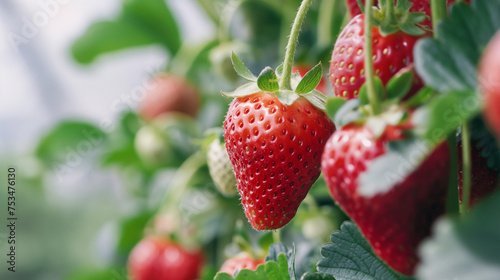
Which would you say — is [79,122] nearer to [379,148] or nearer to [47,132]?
[47,132]

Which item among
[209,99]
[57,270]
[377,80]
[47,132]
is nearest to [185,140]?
[209,99]

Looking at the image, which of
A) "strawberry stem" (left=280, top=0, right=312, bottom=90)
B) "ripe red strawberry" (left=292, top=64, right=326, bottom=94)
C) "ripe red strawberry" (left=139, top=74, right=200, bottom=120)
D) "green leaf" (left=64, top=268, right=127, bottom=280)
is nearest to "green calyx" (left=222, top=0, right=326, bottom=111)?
"strawberry stem" (left=280, top=0, right=312, bottom=90)

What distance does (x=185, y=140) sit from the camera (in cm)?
136

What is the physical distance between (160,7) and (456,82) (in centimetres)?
142

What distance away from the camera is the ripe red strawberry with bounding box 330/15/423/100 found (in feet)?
1.46

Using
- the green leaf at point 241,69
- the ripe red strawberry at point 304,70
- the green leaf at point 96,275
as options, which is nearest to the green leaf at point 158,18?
the green leaf at point 96,275

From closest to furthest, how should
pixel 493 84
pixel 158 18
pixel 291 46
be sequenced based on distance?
pixel 493 84, pixel 291 46, pixel 158 18

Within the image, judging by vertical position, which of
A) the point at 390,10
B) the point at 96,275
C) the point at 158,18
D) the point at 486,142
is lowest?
the point at 96,275

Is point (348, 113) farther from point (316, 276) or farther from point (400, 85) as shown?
point (316, 276)

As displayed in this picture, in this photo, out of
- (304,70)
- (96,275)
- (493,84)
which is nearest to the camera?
(493,84)

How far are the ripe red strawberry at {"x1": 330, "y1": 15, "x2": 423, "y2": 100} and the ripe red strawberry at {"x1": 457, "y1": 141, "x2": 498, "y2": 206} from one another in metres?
0.08

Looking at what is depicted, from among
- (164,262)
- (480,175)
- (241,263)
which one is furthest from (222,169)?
(164,262)

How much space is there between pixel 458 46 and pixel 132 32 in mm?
1418

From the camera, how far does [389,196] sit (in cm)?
37
